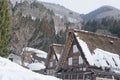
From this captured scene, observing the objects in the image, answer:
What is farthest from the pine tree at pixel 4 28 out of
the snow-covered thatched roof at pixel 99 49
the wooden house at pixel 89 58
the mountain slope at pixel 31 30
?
the snow-covered thatched roof at pixel 99 49

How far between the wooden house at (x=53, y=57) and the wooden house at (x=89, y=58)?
10482mm

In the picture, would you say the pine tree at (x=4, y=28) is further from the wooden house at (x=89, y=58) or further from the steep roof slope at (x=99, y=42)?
the steep roof slope at (x=99, y=42)

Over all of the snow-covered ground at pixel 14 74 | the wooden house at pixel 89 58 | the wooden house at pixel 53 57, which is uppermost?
the snow-covered ground at pixel 14 74

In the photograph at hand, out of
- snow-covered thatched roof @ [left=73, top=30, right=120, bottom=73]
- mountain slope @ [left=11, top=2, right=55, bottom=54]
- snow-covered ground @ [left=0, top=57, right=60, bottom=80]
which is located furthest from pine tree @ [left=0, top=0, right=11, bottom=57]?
snow-covered ground @ [left=0, top=57, right=60, bottom=80]

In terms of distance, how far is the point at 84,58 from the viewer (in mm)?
31594

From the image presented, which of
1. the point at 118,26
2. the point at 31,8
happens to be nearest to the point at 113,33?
the point at 118,26

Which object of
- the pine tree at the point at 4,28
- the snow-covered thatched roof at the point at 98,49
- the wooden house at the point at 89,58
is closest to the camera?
the wooden house at the point at 89,58

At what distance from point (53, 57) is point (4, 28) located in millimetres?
12173

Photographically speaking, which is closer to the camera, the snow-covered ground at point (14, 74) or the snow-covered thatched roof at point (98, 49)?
the snow-covered ground at point (14, 74)

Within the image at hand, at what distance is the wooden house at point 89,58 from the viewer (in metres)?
30.7

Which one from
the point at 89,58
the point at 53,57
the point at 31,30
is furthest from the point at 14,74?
the point at 31,30

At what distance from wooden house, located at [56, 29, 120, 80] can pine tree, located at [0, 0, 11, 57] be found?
6.63 metres

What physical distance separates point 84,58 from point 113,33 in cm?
3687

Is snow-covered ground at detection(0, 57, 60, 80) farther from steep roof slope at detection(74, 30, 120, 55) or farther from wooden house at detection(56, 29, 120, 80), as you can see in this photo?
steep roof slope at detection(74, 30, 120, 55)
